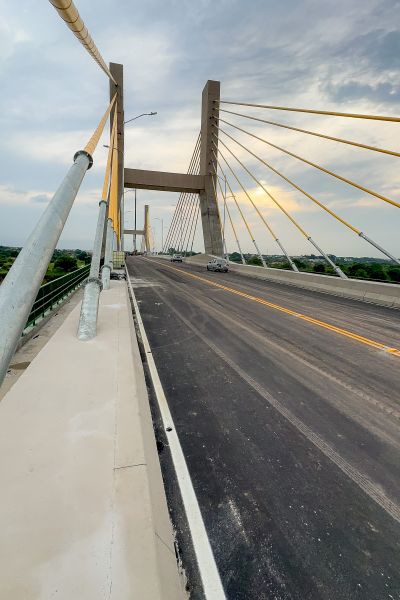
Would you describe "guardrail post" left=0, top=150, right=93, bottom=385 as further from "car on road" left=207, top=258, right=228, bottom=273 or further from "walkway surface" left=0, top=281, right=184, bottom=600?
"car on road" left=207, top=258, right=228, bottom=273

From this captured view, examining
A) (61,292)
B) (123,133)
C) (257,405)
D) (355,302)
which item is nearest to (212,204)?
(123,133)

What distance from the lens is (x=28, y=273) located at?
2.30m

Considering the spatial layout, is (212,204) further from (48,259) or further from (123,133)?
(48,259)

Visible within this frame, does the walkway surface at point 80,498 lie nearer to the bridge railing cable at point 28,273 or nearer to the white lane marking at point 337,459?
the bridge railing cable at point 28,273

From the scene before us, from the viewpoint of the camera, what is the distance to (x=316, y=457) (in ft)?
11.6

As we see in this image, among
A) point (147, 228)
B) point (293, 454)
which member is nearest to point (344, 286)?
point (293, 454)

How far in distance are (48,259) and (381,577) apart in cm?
343

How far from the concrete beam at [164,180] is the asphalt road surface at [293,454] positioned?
30315mm

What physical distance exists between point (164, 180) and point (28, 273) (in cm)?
3674

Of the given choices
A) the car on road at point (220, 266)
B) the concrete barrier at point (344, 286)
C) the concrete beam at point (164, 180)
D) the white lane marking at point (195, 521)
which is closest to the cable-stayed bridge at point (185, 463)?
the white lane marking at point (195, 521)

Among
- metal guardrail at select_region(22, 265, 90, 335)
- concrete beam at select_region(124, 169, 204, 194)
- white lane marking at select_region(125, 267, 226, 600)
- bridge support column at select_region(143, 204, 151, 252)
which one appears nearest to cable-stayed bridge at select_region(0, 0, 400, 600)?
white lane marking at select_region(125, 267, 226, 600)

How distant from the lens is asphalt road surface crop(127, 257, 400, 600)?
2.35 meters

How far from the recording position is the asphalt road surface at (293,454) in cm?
235

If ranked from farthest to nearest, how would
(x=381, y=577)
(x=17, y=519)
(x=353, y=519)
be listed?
(x=353, y=519) → (x=381, y=577) → (x=17, y=519)
